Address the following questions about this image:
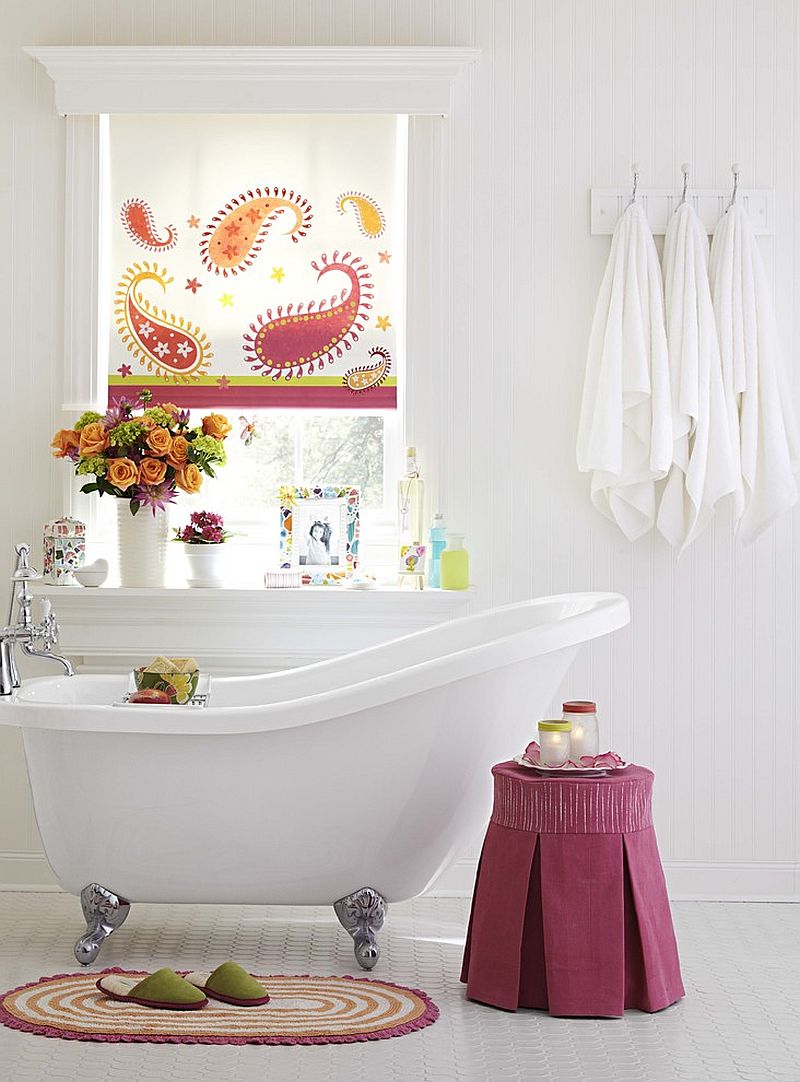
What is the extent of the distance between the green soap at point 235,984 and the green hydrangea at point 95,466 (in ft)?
4.47

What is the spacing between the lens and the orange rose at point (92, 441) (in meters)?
3.37

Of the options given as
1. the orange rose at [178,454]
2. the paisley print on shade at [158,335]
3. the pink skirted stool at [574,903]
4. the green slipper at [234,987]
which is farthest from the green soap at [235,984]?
the paisley print on shade at [158,335]

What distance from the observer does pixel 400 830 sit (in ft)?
8.97

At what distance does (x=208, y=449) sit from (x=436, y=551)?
0.68m

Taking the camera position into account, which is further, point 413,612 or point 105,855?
point 413,612

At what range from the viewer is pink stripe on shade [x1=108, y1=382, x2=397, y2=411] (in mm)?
3652

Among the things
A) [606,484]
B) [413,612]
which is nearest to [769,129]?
[606,484]

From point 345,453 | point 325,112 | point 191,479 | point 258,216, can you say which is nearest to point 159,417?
point 191,479

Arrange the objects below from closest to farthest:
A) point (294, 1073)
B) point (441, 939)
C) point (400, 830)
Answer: point (294, 1073) < point (400, 830) < point (441, 939)

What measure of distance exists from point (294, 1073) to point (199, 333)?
212 cm

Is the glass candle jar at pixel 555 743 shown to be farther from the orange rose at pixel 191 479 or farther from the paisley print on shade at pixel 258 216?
the paisley print on shade at pixel 258 216

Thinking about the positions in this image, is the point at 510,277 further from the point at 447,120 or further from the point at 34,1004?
the point at 34,1004

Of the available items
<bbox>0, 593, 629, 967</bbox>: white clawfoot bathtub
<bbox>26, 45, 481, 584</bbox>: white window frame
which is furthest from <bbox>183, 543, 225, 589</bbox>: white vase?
<bbox>0, 593, 629, 967</bbox>: white clawfoot bathtub

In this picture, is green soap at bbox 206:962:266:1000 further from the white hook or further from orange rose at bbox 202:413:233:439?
the white hook
